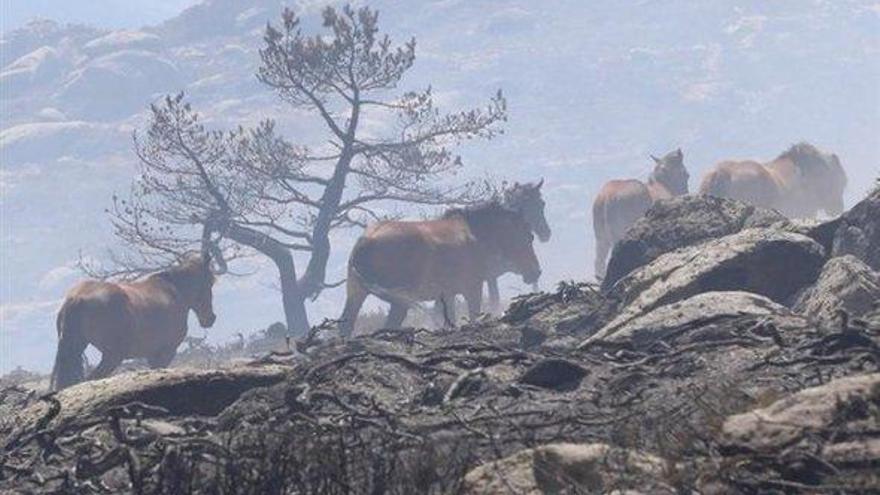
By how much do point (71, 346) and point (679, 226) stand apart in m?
9.48

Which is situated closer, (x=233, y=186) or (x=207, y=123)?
(x=233, y=186)

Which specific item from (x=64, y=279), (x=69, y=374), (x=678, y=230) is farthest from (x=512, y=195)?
(x=64, y=279)

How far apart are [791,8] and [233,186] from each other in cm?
15706

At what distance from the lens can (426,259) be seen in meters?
→ 21.6

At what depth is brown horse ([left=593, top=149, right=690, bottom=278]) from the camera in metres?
28.3

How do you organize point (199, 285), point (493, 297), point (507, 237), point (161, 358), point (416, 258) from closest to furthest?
1. point (161, 358)
2. point (416, 258)
3. point (199, 285)
4. point (507, 237)
5. point (493, 297)

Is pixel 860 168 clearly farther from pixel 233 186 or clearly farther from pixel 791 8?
pixel 233 186

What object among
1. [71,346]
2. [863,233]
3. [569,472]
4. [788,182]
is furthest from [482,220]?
[569,472]

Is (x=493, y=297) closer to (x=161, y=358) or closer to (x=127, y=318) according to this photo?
(x=161, y=358)

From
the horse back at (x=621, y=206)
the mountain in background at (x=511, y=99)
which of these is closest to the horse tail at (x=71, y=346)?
the horse back at (x=621, y=206)

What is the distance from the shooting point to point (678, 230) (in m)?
14.6

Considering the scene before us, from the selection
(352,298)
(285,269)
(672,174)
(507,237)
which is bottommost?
(352,298)

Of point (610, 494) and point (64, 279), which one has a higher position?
point (64, 279)

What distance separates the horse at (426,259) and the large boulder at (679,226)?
6838 mm
